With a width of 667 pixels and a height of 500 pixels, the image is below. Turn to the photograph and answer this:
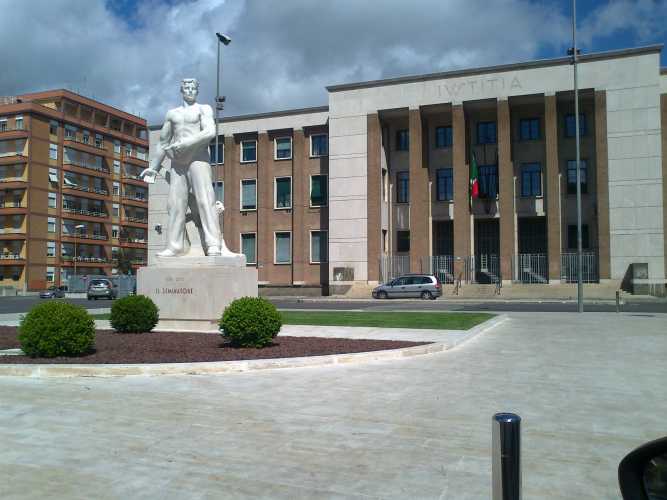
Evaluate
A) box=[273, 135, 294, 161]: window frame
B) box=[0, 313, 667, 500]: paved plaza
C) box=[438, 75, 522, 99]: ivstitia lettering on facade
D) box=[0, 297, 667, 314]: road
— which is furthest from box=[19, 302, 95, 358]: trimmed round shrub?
box=[273, 135, 294, 161]: window frame

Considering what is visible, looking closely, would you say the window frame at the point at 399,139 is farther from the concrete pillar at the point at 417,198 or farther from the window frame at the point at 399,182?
the concrete pillar at the point at 417,198

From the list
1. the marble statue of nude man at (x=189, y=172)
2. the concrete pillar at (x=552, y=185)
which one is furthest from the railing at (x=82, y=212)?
the marble statue of nude man at (x=189, y=172)

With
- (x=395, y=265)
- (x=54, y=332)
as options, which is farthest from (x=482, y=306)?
(x=54, y=332)

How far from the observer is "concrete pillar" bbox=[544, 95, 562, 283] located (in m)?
41.8

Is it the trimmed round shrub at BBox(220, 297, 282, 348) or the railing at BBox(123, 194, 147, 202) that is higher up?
the railing at BBox(123, 194, 147, 202)

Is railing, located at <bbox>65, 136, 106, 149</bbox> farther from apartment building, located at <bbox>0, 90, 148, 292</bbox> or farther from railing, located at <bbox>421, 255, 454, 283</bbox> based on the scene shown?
railing, located at <bbox>421, 255, 454, 283</bbox>

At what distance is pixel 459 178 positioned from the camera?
147 ft

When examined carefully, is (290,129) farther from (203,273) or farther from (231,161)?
(203,273)

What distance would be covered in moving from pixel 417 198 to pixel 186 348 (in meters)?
35.7

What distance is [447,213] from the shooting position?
46.6m

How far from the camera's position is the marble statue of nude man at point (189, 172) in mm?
16172

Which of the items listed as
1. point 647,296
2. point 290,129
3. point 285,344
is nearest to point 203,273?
point 285,344

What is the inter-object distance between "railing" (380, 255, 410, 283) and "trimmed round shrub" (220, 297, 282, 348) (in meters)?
34.1

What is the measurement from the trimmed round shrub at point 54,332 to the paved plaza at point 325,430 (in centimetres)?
139
